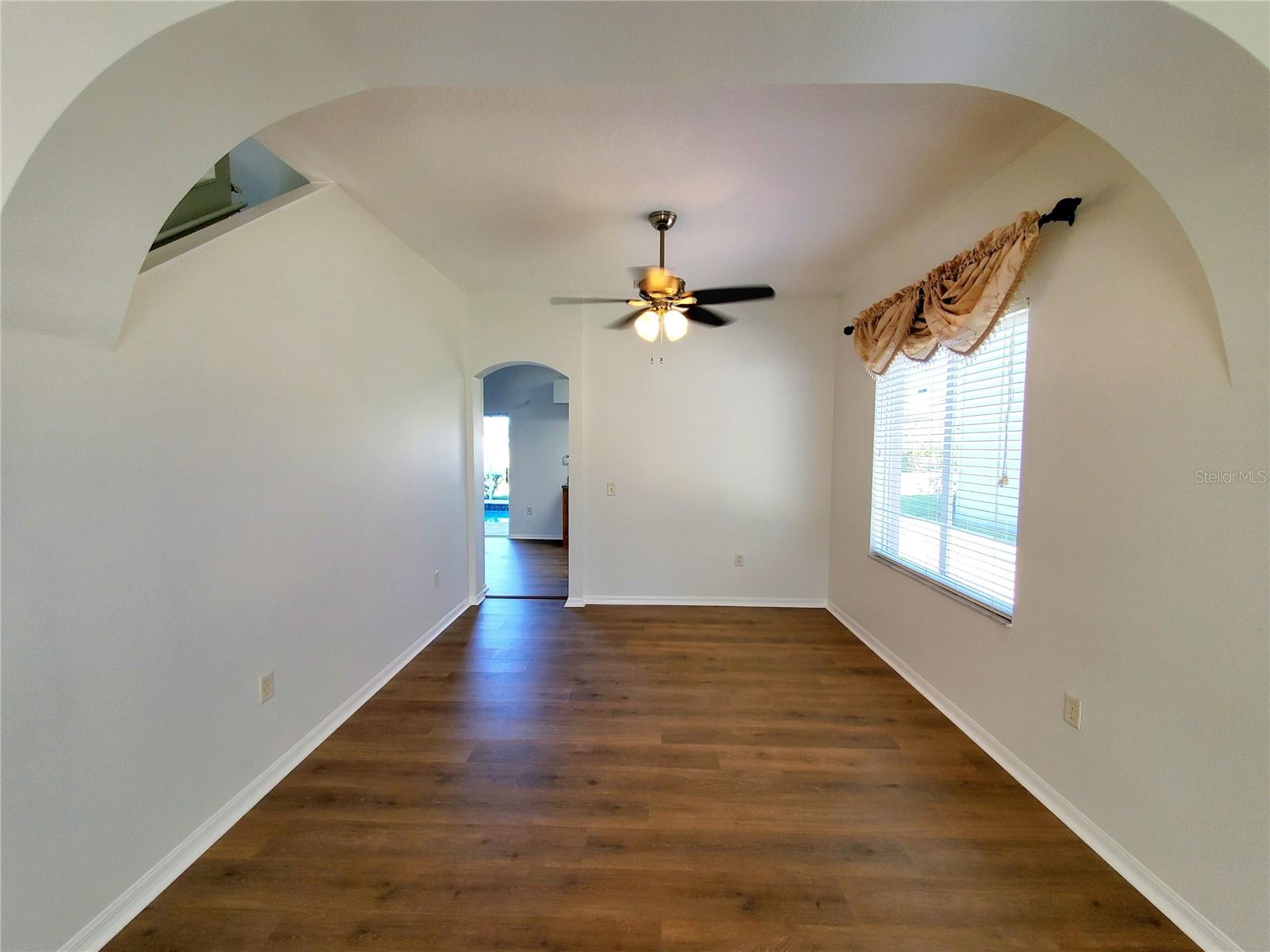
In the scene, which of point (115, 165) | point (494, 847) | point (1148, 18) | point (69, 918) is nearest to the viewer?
point (1148, 18)

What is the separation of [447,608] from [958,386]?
3726mm

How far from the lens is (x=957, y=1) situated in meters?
1.02

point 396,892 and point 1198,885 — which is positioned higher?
point 1198,885

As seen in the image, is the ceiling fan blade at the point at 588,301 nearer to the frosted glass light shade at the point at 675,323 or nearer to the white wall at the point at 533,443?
the frosted glass light shade at the point at 675,323

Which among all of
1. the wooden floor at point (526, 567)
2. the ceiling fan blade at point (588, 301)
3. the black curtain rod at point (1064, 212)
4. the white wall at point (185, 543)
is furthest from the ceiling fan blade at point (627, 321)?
the wooden floor at point (526, 567)

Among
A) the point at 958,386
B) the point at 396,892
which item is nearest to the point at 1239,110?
the point at 958,386

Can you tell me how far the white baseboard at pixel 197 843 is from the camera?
128 cm

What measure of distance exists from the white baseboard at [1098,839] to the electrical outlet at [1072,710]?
299mm

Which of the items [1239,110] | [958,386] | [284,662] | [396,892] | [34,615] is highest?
[1239,110]

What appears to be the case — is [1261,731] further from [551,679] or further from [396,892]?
[551,679]

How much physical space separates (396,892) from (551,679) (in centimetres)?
134

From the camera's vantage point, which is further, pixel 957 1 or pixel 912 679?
pixel 912 679

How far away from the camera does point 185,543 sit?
153 cm

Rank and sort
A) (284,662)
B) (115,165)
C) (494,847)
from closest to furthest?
(115,165) < (494,847) < (284,662)
